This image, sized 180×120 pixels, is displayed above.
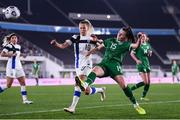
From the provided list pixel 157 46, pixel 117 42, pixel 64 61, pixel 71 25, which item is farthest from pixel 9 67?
pixel 157 46

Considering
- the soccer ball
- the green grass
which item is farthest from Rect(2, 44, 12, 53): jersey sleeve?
the soccer ball

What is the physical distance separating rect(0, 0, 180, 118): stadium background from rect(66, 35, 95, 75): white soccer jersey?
34.5 m

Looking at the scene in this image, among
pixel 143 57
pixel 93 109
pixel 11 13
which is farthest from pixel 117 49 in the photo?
pixel 143 57

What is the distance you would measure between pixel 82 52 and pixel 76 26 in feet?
149

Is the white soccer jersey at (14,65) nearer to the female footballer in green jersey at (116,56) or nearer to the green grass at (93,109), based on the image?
the green grass at (93,109)

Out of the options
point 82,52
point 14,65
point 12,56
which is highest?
point 82,52

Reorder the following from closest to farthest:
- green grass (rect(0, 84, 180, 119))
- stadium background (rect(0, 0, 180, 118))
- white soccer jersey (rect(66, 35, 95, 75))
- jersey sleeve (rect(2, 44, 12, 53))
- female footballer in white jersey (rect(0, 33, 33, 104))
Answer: green grass (rect(0, 84, 180, 119)), white soccer jersey (rect(66, 35, 95, 75)), jersey sleeve (rect(2, 44, 12, 53)), female footballer in white jersey (rect(0, 33, 33, 104)), stadium background (rect(0, 0, 180, 118))

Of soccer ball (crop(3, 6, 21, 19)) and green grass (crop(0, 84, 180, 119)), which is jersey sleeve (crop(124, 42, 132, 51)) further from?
soccer ball (crop(3, 6, 21, 19))

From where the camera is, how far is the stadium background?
49062mm

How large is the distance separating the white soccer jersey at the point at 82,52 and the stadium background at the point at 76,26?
A: 113 ft

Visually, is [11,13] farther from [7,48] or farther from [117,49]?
[117,49]

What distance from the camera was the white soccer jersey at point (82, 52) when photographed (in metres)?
9.59

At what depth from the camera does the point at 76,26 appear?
5506cm

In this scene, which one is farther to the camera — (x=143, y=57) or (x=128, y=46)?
(x=143, y=57)
